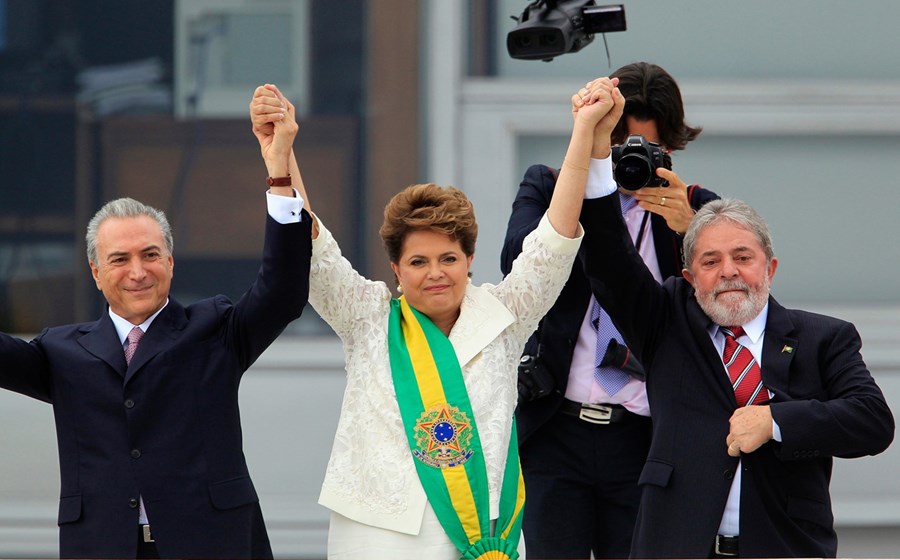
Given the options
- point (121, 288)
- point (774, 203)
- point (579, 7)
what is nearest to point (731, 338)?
point (579, 7)

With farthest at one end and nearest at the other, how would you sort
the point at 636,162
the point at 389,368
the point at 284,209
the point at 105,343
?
the point at 636,162, the point at 105,343, the point at 389,368, the point at 284,209

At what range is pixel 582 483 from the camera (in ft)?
10.9

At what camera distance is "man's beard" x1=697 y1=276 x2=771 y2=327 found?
3.00 metres

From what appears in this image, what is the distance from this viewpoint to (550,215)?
2.92 meters

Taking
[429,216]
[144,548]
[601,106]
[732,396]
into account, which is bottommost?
[144,548]

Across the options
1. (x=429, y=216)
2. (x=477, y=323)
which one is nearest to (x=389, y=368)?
(x=477, y=323)

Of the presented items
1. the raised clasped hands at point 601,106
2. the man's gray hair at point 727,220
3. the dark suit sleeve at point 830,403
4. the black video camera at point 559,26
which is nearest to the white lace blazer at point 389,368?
the raised clasped hands at point 601,106

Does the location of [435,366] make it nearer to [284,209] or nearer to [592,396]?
[284,209]

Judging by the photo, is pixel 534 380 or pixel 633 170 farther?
pixel 534 380

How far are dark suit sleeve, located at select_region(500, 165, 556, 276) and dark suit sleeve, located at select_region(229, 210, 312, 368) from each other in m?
0.65

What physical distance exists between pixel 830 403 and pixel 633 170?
71 centimetres

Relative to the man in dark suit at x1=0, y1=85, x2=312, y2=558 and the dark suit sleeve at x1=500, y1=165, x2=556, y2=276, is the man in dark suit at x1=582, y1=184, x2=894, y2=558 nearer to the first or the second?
the dark suit sleeve at x1=500, y1=165, x2=556, y2=276

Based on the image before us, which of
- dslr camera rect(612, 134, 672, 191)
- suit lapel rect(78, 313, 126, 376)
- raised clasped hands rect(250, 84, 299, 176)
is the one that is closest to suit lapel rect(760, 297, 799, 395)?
dslr camera rect(612, 134, 672, 191)

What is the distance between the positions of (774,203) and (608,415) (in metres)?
2.18
